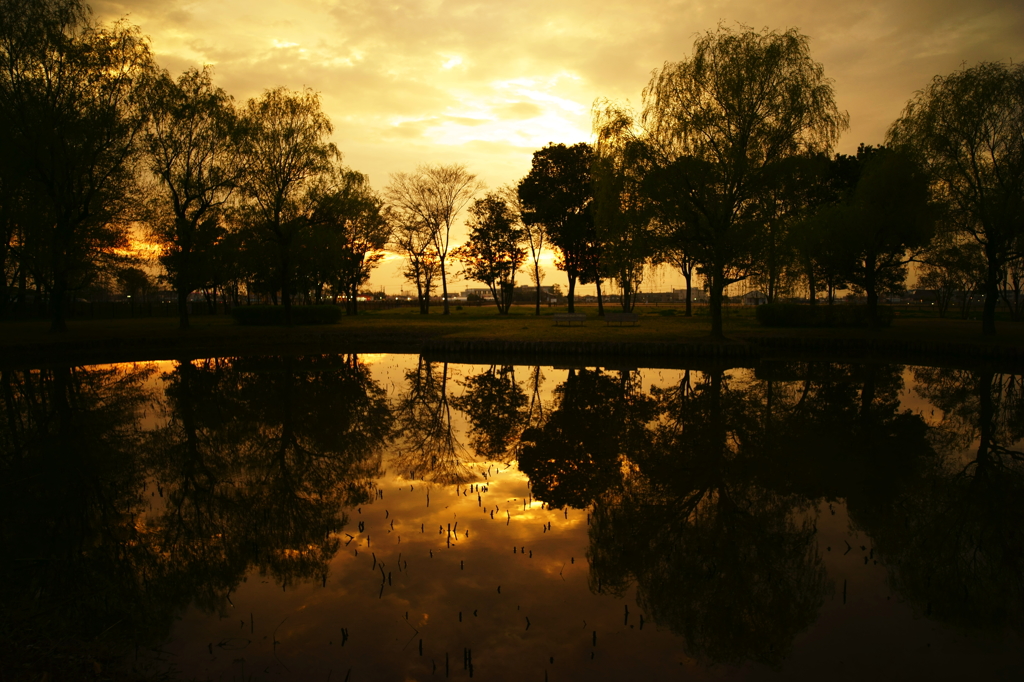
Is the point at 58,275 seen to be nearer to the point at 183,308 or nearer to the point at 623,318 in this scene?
the point at 183,308

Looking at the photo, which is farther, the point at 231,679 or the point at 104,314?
the point at 104,314

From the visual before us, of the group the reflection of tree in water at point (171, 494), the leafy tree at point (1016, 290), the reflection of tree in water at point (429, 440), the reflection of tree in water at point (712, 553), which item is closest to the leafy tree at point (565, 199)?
the leafy tree at point (1016, 290)

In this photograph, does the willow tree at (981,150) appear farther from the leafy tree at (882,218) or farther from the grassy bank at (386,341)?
the grassy bank at (386,341)

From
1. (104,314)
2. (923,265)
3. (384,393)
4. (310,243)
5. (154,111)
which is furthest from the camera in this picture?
(104,314)

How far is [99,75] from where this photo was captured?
1168 inches

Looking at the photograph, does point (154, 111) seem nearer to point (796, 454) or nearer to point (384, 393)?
point (384, 393)

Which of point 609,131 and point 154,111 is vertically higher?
point 154,111

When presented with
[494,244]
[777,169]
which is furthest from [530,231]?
[777,169]

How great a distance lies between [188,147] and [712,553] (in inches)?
1461

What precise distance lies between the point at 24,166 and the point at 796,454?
117 feet

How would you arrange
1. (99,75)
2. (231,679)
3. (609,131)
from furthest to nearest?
(99,75) → (609,131) → (231,679)

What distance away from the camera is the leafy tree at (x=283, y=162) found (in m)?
35.2

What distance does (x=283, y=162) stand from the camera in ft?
117

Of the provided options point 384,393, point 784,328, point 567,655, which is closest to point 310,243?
point 384,393
